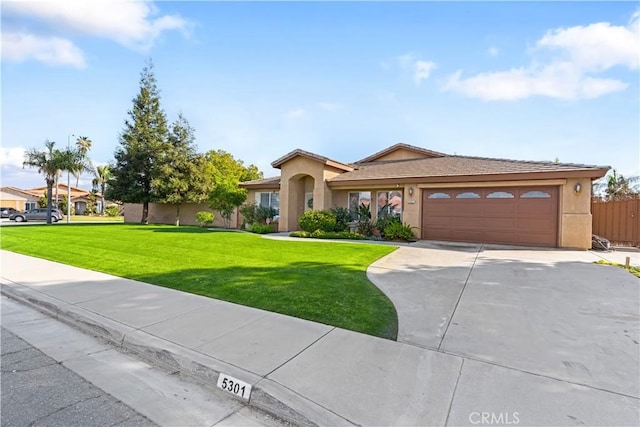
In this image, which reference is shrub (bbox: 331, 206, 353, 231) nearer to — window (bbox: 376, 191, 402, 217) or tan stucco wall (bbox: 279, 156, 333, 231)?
tan stucco wall (bbox: 279, 156, 333, 231)

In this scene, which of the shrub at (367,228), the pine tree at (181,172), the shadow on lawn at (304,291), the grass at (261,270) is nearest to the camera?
the shadow on lawn at (304,291)

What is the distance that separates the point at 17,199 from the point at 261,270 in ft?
202

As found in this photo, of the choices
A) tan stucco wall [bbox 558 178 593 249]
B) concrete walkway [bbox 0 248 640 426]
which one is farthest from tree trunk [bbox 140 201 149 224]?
tan stucco wall [bbox 558 178 593 249]

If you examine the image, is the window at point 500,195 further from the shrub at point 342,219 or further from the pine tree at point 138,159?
the pine tree at point 138,159

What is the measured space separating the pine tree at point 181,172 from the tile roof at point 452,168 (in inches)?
578

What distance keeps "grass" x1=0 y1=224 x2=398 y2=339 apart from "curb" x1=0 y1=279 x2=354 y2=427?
5.15 ft

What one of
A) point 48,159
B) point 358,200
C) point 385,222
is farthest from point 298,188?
point 48,159

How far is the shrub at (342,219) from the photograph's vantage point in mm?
16011

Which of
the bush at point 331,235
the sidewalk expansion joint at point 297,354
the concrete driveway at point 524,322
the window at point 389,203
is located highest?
the window at point 389,203

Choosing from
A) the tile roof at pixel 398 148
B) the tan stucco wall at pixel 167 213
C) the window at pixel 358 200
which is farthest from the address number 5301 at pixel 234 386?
the tan stucco wall at pixel 167 213

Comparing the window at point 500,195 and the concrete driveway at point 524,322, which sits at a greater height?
the window at point 500,195

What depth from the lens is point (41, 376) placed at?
10.7 feet

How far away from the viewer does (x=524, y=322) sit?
444 centimetres

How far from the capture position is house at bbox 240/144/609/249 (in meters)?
Result: 12.1
